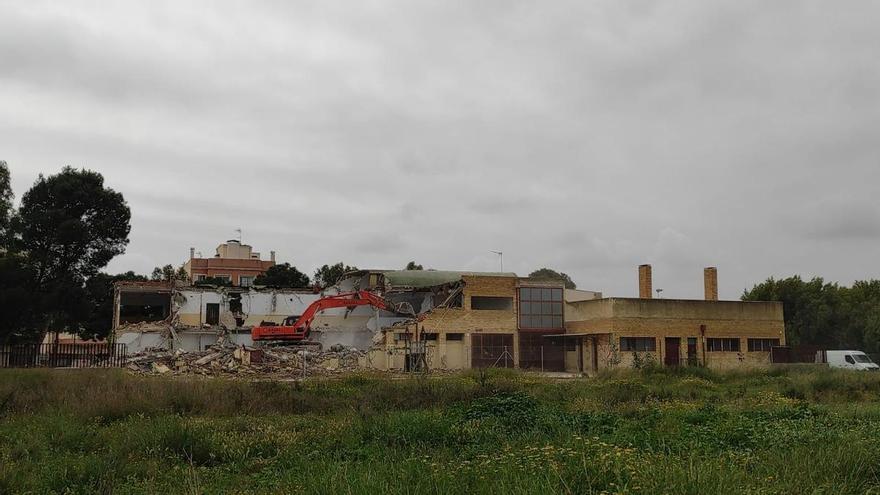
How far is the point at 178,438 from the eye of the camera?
12.0 meters

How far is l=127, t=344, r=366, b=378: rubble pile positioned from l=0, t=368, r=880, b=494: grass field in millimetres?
18006

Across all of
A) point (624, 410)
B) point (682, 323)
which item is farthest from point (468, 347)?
point (624, 410)

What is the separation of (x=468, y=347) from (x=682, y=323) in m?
14.2

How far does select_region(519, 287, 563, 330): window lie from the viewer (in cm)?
5038

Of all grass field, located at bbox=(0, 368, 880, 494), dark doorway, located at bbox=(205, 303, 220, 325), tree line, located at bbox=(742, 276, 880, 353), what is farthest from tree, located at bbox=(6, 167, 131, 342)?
tree line, located at bbox=(742, 276, 880, 353)

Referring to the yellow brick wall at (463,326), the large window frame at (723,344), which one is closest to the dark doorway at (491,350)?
the yellow brick wall at (463,326)

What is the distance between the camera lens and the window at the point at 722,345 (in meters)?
48.7

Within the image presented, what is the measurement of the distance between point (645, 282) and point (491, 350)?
1346cm

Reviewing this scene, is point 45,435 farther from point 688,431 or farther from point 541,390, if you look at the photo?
point 541,390

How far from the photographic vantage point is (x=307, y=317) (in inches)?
1903

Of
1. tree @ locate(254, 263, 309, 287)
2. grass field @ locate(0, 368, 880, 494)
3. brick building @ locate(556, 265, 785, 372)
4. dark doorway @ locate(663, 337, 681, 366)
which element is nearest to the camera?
grass field @ locate(0, 368, 880, 494)

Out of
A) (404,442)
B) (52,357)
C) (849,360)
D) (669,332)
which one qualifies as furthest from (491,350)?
(404,442)

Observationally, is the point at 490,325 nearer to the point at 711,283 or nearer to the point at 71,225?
the point at 711,283

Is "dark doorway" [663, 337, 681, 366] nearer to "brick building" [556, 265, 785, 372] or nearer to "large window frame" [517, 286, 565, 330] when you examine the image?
"brick building" [556, 265, 785, 372]
